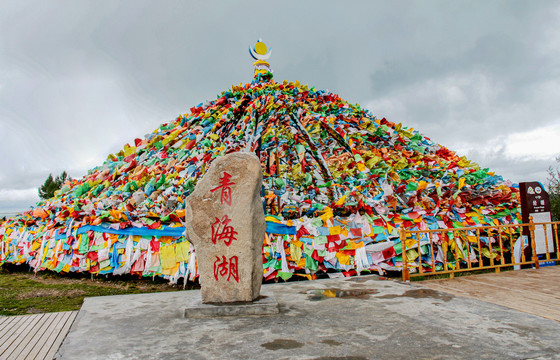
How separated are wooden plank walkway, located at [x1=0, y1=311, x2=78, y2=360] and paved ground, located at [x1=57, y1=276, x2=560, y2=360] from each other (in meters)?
0.18

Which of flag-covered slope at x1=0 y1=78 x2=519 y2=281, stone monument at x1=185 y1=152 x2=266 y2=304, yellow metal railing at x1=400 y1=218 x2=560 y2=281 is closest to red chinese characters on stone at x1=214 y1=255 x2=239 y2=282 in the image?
stone monument at x1=185 y1=152 x2=266 y2=304

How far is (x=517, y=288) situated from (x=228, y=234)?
16.5ft

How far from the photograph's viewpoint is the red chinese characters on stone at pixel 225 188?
5.03 metres

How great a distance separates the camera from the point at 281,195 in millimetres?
9508

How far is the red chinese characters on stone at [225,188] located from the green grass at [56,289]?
148 inches

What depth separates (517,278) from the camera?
702cm

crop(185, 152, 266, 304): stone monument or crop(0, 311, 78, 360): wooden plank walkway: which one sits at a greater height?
crop(185, 152, 266, 304): stone monument

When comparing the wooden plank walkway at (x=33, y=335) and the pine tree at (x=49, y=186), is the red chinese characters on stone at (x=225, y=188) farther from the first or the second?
the pine tree at (x=49, y=186)

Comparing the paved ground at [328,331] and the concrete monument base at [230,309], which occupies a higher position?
the concrete monument base at [230,309]

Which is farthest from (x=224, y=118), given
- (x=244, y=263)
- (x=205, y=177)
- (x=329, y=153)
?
(x=244, y=263)

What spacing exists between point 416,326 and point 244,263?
7.45 feet

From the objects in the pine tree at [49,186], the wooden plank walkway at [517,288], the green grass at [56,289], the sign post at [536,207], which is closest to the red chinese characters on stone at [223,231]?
the green grass at [56,289]

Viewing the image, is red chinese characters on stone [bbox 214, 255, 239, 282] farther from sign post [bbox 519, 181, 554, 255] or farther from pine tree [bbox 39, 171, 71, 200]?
pine tree [bbox 39, 171, 71, 200]

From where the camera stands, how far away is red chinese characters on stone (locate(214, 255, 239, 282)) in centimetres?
494
